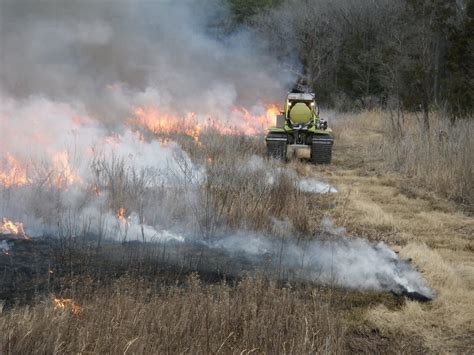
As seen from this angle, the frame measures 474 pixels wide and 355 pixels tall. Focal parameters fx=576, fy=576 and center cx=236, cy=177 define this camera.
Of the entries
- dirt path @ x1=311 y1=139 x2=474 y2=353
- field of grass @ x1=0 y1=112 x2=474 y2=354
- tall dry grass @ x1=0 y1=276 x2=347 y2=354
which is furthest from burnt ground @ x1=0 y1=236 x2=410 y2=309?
tall dry grass @ x1=0 y1=276 x2=347 y2=354

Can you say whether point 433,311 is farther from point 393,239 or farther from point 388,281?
point 393,239

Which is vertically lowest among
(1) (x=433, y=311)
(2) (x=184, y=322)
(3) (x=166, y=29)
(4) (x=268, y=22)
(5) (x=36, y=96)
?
(1) (x=433, y=311)

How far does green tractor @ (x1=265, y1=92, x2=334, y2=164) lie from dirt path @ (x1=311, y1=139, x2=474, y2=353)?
57 cm

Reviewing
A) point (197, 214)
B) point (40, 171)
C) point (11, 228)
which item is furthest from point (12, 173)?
point (197, 214)

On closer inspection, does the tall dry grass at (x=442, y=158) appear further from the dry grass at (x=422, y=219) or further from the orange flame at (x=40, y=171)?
the orange flame at (x=40, y=171)

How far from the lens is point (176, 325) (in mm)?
3855

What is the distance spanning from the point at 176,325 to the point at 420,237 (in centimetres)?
468

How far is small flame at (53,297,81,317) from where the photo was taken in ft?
13.4

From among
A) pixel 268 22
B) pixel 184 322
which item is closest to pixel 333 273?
pixel 184 322

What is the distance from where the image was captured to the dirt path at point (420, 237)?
4965 mm

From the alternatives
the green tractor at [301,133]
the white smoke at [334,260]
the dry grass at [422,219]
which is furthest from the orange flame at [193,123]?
the white smoke at [334,260]

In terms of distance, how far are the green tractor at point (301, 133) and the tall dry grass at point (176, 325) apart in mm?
8944

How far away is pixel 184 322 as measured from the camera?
392cm

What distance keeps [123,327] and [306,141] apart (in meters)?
10.9
